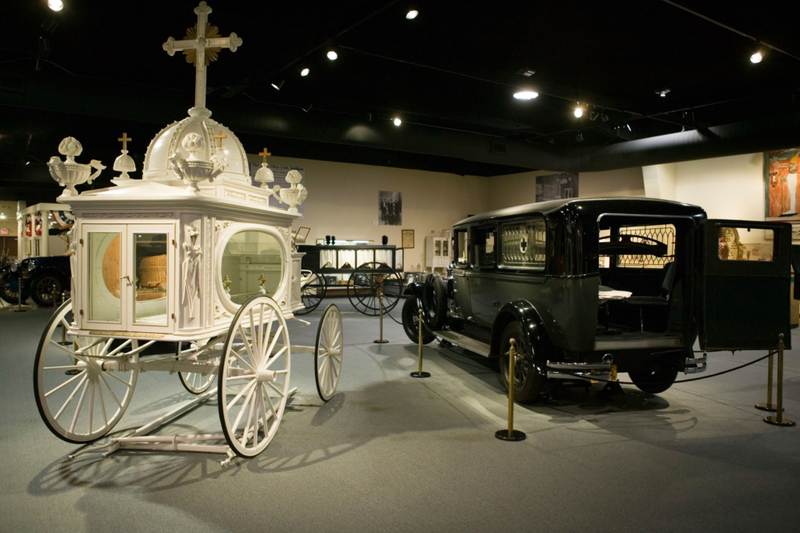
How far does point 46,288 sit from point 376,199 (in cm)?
850

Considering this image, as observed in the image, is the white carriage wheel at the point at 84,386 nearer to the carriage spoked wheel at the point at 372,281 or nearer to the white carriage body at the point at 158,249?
the white carriage body at the point at 158,249

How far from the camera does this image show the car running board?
5182 millimetres

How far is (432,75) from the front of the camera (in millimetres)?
8469

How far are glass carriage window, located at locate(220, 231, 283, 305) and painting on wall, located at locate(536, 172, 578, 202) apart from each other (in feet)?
36.3

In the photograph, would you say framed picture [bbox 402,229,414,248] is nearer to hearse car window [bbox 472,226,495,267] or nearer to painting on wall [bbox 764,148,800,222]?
painting on wall [bbox 764,148,800,222]

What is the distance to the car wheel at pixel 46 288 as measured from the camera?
11.0 meters

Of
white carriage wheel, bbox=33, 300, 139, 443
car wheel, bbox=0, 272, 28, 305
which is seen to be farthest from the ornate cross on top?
car wheel, bbox=0, 272, 28, 305

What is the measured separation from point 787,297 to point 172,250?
14.8 ft

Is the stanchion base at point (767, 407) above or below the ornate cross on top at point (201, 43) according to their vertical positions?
below

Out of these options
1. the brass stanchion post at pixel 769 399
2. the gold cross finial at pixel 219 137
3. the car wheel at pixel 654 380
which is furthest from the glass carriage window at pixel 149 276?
the brass stanchion post at pixel 769 399

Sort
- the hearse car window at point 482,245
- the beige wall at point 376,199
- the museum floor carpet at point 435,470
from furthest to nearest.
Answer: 1. the beige wall at point 376,199
2. the hearse car window at point 482,245
3. the museum floor carpet at point 435,470

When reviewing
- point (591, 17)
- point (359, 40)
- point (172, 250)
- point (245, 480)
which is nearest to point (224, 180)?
point (172, 250)

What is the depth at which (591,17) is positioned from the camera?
245 inches

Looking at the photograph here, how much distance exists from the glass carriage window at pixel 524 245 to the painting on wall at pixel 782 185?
27.4 ft
